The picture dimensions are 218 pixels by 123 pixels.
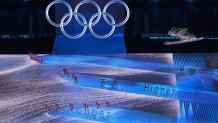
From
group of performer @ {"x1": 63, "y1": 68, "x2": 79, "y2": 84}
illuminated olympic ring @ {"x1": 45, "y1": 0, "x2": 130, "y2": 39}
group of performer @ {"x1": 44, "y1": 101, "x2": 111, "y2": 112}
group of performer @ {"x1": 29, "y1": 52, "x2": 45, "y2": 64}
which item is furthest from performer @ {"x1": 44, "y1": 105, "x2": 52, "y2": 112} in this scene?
illuminated olympic ring @ {"x1": 45, "y1": 0, "x2": 130, "y2": 39}

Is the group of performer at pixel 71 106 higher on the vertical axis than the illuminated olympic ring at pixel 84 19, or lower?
lower

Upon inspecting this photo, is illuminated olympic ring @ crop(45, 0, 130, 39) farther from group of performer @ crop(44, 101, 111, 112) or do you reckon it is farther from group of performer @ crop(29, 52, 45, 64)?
group of performer @ crop(44, 101, 111, 112)

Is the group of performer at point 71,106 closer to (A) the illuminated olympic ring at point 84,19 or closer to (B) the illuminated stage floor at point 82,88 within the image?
(B) the illuminated stage floor at point 82,88

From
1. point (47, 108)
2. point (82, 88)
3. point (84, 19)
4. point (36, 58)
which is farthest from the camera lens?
point (84, 19)

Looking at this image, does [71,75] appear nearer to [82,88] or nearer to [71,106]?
[82,88]

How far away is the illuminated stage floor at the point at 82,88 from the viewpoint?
13.2 ft

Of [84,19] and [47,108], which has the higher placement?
[84,19]

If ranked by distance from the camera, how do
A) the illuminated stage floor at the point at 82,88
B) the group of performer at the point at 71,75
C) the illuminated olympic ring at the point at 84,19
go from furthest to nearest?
the illuminated olympic ring at the point at 84,19 → the group of performer at the point at 71,75 → the illuminated stage floor at the point at 82,88

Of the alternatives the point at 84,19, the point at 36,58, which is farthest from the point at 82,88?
the point at 84,19

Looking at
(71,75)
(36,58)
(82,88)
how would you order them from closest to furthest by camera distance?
(82,88)
(71,75)
(36,58)

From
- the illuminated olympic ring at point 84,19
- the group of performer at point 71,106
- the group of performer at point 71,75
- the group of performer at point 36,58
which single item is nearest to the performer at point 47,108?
the group of performer at point 71,106

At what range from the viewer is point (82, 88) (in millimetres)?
4504

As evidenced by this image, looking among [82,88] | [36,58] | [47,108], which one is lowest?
[47,108]

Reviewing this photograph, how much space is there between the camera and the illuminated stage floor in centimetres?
401
